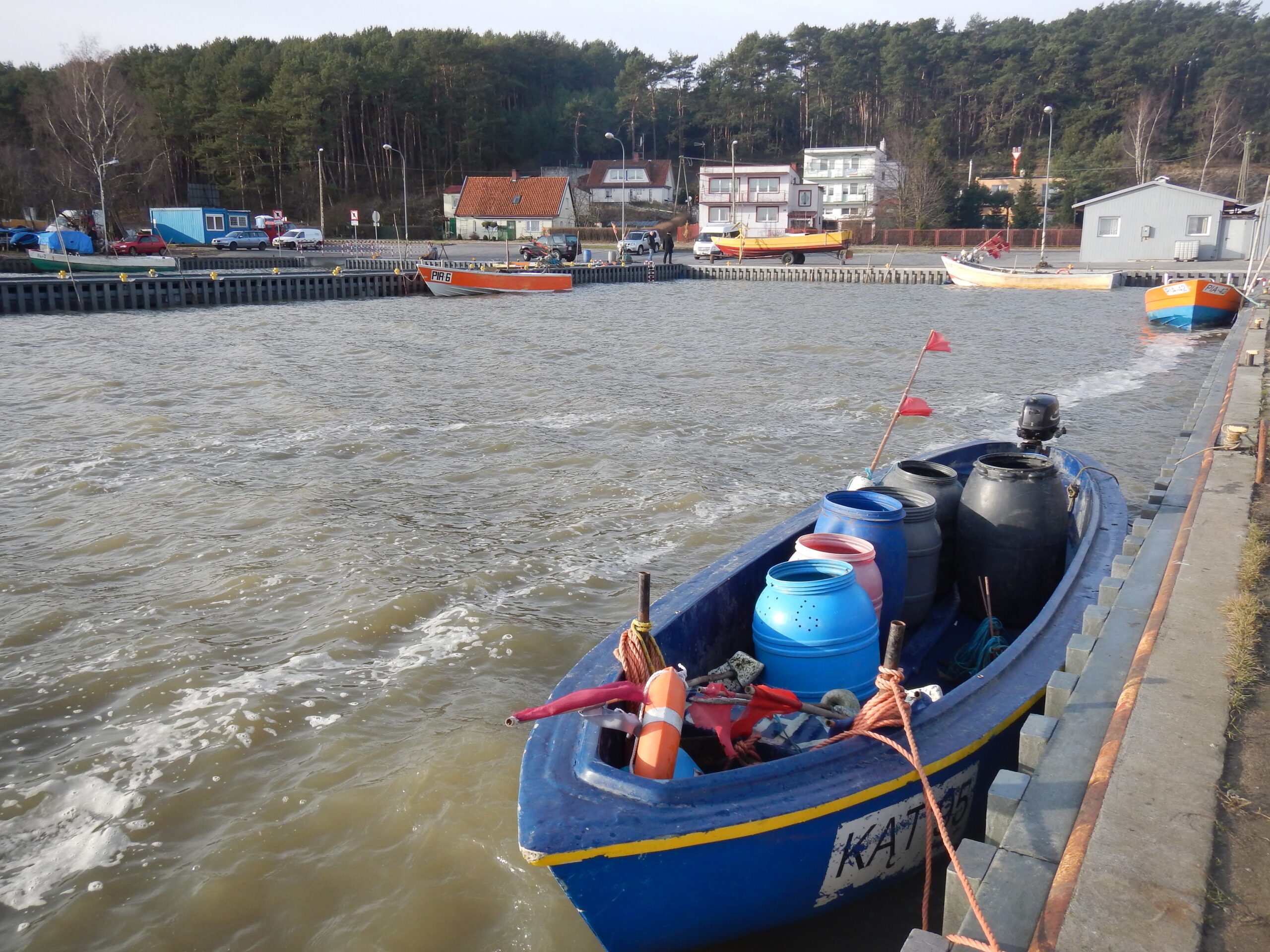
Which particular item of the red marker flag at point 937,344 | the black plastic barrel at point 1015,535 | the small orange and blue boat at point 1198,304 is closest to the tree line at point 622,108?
the small orange and blue boat at point 1198,304

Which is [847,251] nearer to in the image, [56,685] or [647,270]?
[647,270]

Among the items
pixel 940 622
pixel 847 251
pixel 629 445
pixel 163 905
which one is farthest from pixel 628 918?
pixel 847 251

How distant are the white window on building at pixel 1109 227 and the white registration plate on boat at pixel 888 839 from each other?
51745 mm

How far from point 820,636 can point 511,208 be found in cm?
7706

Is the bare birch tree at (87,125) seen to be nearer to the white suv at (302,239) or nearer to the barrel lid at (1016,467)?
the white suv at (302,239)

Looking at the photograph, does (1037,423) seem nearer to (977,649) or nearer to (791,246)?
(977,649)

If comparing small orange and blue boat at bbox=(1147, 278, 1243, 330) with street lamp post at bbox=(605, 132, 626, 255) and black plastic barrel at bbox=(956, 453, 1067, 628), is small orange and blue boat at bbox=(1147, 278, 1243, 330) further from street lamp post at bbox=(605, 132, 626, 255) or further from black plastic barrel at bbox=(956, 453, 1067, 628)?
street lamp post at bbox=(605, 132, 626, 255)

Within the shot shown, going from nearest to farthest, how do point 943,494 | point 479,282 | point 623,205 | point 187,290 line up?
1. point 943,494
2. point 187,290
3. point 479,282
4. point 623,205

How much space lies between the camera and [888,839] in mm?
3533

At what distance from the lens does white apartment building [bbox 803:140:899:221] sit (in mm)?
82750

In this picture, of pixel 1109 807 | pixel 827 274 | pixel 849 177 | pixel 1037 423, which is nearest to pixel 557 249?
pixel 827 274

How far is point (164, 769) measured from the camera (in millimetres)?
5297

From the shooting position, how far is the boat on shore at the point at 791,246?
171 ft

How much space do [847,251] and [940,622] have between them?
5126 cm
